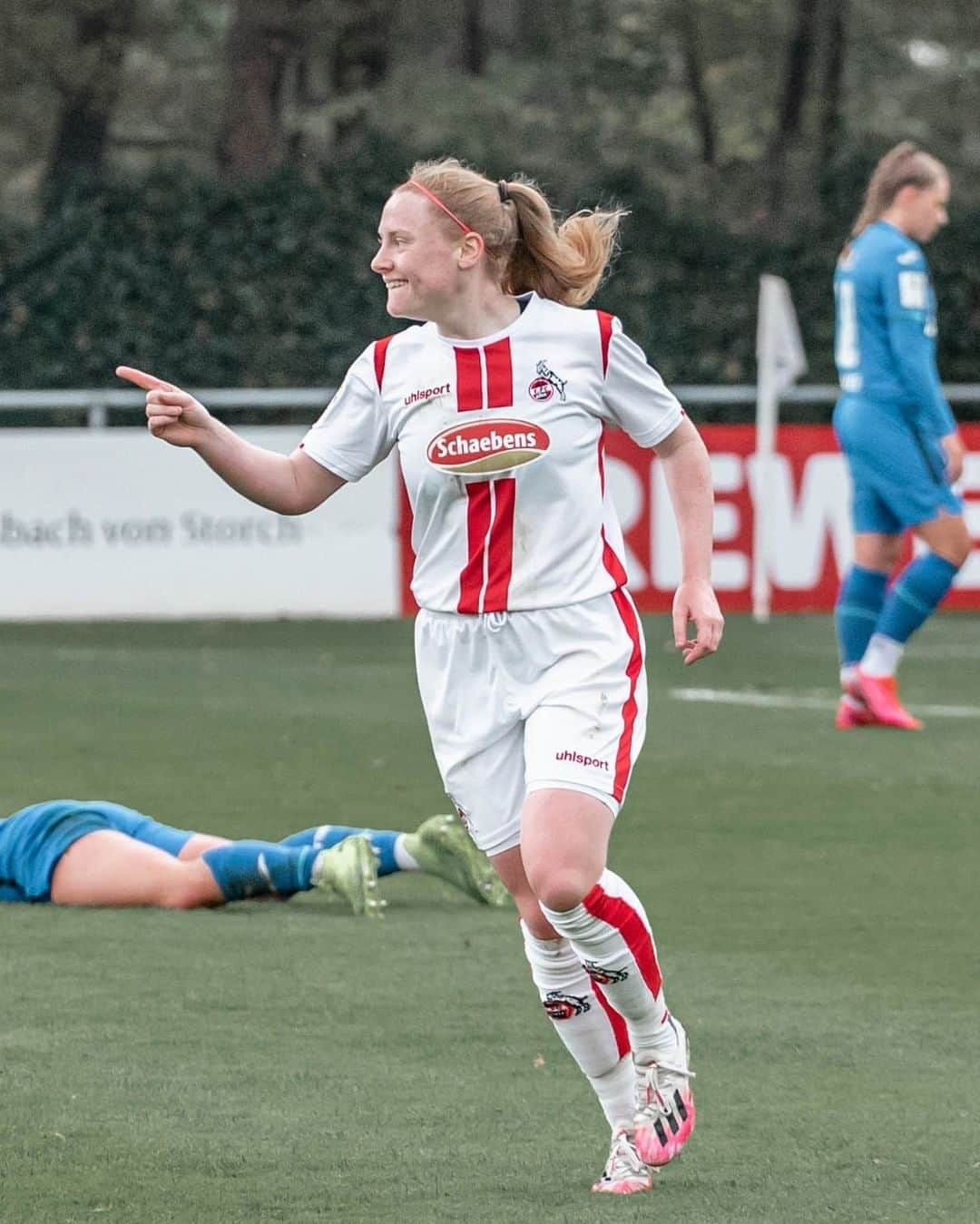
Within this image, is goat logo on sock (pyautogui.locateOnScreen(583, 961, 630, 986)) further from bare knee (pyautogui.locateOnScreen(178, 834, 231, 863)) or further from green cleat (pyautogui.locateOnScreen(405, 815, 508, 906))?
bare knee (pyautogui.locateOnScreen(178, 834, 231, 863))

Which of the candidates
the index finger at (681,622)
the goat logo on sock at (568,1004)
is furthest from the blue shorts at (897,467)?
the goat logo on sock at (568,1004)

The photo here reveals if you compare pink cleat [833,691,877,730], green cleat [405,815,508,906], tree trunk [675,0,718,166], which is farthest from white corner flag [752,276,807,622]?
green cleat [405,815,508,906]

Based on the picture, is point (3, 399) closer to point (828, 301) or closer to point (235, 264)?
point (235, 264)

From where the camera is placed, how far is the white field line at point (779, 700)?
12.2 m

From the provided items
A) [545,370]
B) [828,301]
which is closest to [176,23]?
[828,301]

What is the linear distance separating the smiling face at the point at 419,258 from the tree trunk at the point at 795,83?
2066cm

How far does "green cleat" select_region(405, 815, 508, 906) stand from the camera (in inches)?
273

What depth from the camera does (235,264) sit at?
802 inches

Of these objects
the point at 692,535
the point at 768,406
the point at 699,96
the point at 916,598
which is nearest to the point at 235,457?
the point at 692,535

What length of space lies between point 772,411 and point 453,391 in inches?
509

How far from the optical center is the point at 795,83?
86.9 ft

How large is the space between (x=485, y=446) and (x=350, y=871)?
→ 97.3 inches

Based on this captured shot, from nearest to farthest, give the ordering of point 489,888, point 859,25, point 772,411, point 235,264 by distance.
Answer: point 489,888 → point 772,411 → point 235,264 → point 859,25

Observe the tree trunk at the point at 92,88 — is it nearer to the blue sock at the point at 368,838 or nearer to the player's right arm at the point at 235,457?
the blue sock at the point at 368,838
